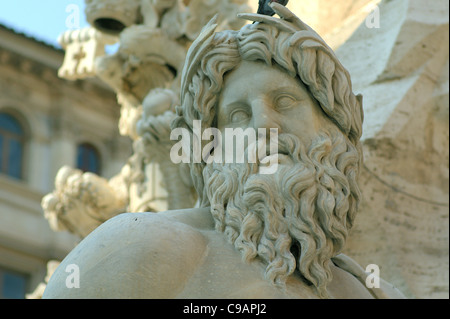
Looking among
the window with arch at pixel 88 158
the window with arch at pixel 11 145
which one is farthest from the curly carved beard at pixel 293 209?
the window with arch at pixel 88 158

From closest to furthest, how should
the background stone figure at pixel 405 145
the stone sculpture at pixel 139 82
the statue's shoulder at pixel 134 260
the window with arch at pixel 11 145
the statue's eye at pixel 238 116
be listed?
the statue's shoulder at pixel 134 260, the statue's eye at pixel 238 116, the background stone figure at pixel 405 145, the stone sculpture at pixel 139 82, the window with arch at pixel 11 145

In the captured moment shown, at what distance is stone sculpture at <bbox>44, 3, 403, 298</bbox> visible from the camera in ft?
13.5

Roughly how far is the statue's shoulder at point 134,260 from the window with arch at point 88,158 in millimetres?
22474

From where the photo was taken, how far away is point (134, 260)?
4.09 meters

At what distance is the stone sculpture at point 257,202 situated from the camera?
4129mm

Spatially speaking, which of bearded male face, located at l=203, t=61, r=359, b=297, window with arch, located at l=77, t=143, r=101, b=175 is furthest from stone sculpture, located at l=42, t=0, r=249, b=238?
window with arch, located at l=77, t=143, r=101, b=175

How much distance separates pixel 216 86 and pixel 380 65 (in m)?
2.35

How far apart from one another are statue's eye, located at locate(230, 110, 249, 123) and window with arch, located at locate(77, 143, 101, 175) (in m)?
22.2

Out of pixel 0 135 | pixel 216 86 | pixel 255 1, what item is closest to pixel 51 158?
pixel 0 135

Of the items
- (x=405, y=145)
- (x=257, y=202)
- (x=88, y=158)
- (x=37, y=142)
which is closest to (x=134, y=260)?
(x=257, y=202)

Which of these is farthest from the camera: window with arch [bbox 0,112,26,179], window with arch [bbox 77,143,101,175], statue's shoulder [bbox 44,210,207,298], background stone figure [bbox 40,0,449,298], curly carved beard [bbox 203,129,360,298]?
window with arch [bbox 77,143,101,175]

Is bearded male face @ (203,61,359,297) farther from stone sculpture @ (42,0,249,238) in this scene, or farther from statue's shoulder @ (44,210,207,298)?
stone sculpture @ (42,0,249,238)

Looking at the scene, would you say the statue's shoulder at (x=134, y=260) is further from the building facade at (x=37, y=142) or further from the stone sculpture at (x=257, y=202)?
the building facade at (x=37, y=142)
